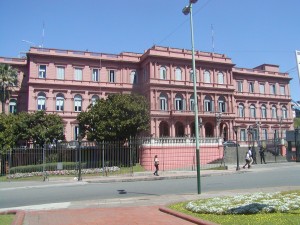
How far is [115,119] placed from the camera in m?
36.1

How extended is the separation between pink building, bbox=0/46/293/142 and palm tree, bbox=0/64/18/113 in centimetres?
223

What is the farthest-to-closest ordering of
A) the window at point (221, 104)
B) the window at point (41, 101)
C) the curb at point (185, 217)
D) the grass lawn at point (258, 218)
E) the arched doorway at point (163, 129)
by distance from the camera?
the window at point (221, 104) < the arched doorway at point (163, 129) < the window at point (41, 101) < the curb at point (185, 217) < the grass lawn at point (258, 218)

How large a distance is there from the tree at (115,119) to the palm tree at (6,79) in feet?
47.6

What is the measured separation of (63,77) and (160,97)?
14309 mm

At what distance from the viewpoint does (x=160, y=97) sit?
5106 cm

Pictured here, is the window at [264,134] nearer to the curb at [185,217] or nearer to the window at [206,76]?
the window at [206,76]

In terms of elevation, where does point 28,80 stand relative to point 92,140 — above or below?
above

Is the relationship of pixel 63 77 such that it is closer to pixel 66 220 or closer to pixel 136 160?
pixel 136 160

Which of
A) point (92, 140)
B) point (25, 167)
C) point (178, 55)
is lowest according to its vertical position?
point (25, 167)

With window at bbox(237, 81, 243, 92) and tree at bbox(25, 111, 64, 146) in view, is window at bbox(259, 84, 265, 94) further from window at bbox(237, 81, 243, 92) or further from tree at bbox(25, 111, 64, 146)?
tree at bbox(25, 111, 64, 146)

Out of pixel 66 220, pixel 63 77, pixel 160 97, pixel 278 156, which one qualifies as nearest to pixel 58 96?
pixel 63 77

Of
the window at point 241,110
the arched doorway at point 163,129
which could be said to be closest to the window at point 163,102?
the arched doorway at point 163,129

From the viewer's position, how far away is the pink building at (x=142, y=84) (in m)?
49.3

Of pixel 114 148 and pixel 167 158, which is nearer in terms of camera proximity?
pixel 114 148
